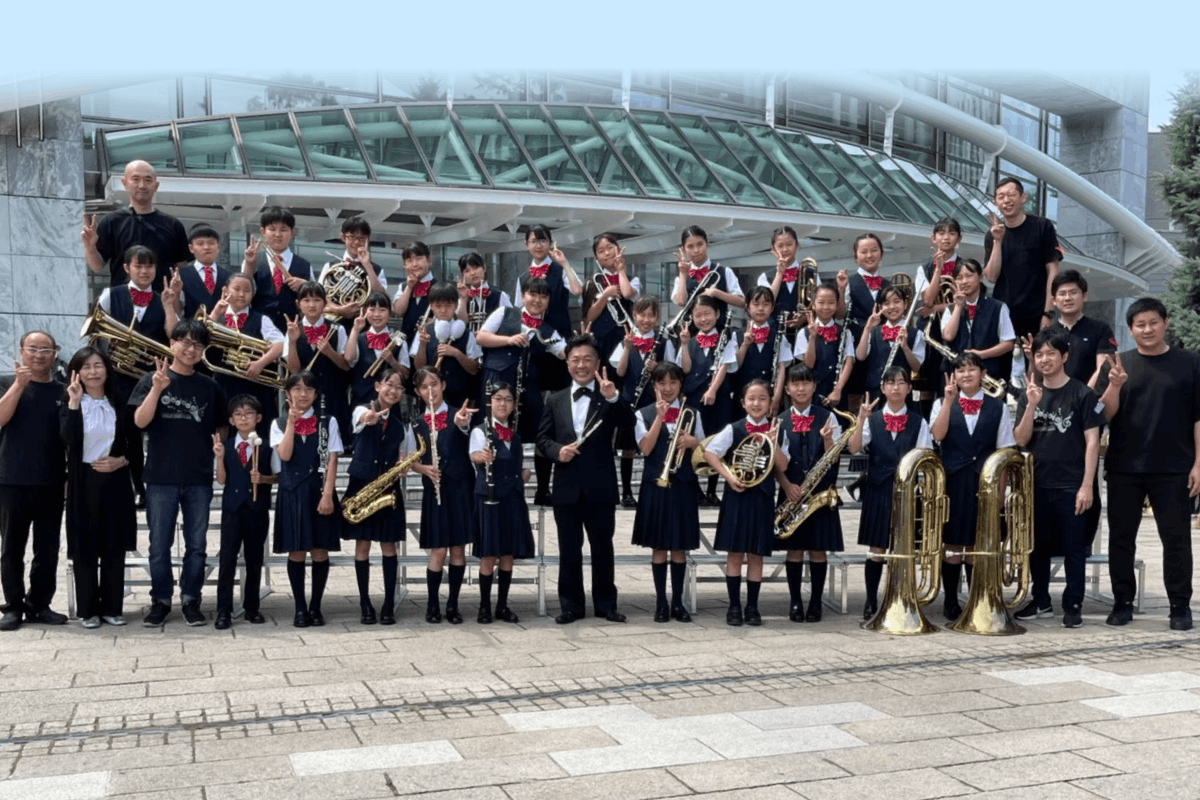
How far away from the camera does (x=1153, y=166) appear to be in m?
37.8

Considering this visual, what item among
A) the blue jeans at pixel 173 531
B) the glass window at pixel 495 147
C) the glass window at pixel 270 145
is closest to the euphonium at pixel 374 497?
the blue jeans at pixel 173 531

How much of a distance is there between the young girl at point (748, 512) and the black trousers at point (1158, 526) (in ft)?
7.20

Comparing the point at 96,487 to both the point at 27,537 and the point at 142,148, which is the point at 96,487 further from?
the point at 142,148

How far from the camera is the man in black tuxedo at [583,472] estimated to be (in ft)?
24.7

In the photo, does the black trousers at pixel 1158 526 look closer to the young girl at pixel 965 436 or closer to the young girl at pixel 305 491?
the young girl at pixel 965 436

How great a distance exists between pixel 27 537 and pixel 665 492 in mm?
4041

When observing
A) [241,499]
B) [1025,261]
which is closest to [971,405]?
[1025,261]

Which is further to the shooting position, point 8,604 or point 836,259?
point 836,259

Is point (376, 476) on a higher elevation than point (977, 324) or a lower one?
lower

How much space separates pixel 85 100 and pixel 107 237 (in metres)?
11.0

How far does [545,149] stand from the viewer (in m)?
19.7

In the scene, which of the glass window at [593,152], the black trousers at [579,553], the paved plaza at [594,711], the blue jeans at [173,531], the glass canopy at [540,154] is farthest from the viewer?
the glass window at [593,152]

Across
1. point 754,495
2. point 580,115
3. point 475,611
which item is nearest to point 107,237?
point 475,611

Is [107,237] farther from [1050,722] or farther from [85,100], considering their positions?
[85,100]
